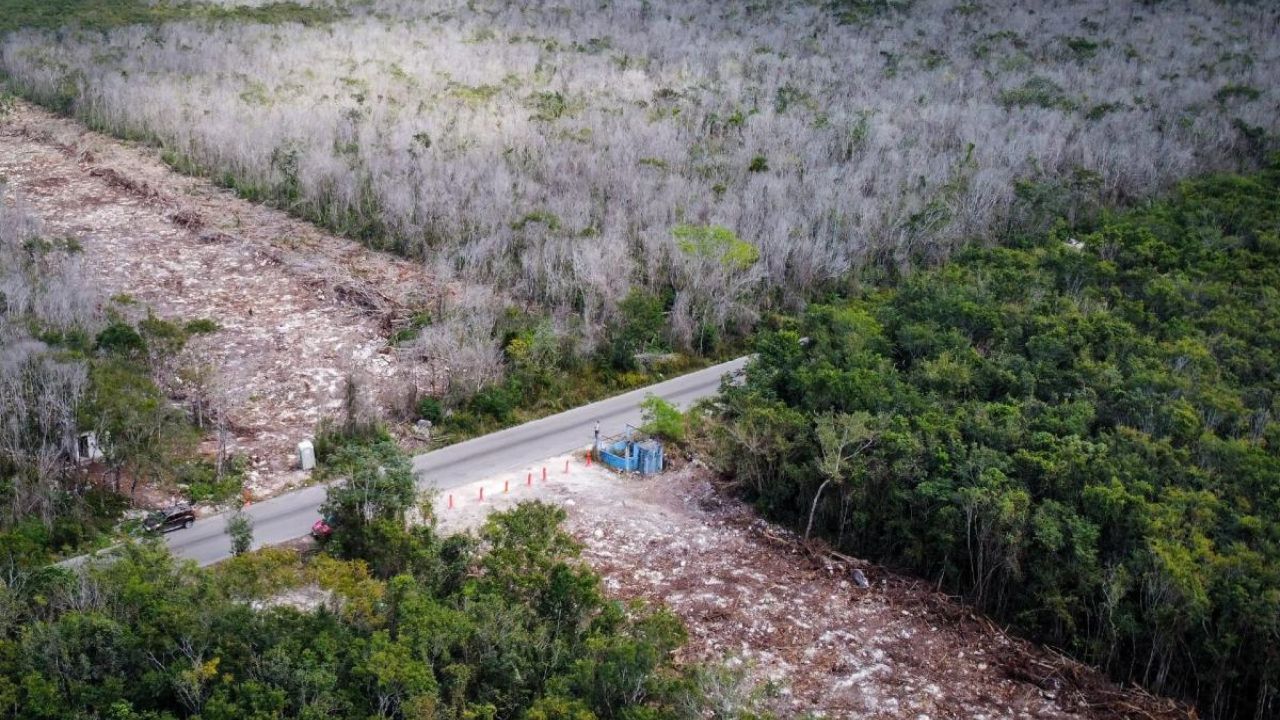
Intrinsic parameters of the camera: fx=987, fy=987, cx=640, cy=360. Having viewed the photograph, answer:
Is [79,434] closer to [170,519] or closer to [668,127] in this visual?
[170,519]

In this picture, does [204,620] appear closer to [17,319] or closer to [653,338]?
[17,319]

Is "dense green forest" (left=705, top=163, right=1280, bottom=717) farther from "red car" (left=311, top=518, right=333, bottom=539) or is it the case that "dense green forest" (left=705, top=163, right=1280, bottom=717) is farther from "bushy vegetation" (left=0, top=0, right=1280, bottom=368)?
"red car" (left=311, top=518, right=333, bottom=539)

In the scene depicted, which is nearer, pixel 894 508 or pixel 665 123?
pixel 894 508

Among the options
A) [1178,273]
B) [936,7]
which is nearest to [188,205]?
[1178,273]

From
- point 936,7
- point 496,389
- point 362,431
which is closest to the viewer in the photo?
point 362,431

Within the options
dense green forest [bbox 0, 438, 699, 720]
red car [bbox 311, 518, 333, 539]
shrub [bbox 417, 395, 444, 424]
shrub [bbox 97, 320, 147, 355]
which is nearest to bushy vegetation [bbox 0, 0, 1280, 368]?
shrub [bbox 417, 395, 444, 424]

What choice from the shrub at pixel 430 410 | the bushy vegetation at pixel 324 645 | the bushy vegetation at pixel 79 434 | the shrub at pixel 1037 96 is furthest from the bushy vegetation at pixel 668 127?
the bushy vegetation at pixel 324 645

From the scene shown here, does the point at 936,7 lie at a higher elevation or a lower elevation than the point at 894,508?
higher

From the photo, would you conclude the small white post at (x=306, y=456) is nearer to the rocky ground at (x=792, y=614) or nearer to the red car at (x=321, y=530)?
the red car at (x=321, y=530)
